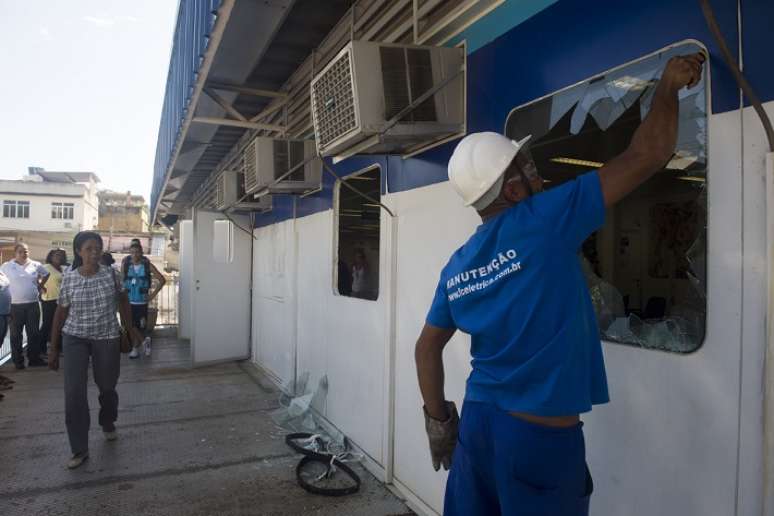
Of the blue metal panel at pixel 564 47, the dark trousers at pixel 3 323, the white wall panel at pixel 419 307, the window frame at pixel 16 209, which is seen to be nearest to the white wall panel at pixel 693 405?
the blue metal panel at pixel 564 47

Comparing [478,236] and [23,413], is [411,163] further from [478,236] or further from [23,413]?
[23,413]

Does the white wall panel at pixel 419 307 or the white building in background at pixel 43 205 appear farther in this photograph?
the white building in background at pixel 43 205

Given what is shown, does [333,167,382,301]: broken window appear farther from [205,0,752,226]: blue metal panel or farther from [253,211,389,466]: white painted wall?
[205,0,752,226]: blue metal panel

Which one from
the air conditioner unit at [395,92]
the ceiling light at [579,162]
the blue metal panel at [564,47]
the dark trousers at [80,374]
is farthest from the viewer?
the dark trousers at [80,374]

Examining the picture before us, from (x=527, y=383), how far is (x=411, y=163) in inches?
89.0

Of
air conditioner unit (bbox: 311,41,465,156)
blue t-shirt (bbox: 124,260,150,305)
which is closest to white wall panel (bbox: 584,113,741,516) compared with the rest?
air conditioner unit (bbox: 311,41,465,156)

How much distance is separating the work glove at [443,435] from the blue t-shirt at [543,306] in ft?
1.10

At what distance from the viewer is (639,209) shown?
6.89ft

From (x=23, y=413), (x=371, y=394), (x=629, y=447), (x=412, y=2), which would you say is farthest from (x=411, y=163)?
(x=23, y=413)

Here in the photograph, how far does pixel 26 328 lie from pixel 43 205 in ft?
146

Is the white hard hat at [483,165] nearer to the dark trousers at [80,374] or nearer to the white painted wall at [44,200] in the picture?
the dark trousers at [80,374]

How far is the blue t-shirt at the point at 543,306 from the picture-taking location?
4.78 feet

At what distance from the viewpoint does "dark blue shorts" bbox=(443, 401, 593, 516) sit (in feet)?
4.75

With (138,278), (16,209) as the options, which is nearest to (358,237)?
(138,278)
